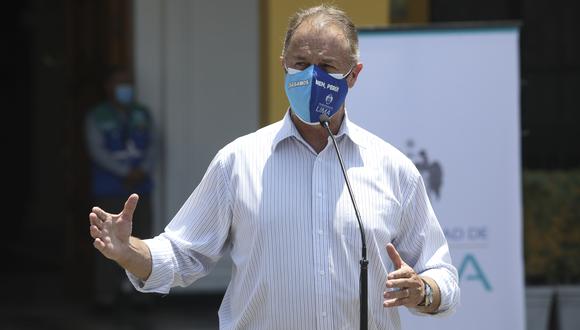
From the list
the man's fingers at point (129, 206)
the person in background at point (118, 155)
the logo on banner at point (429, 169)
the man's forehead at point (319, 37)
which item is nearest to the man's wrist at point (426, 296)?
the man's forehead at point (319, 37)

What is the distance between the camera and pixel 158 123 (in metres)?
9.23

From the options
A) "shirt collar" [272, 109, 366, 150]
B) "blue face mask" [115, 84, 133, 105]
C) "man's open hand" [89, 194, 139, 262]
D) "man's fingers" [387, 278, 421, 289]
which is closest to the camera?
"man's fingers" [387, 278, 421, 289]

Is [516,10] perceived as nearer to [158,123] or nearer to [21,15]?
[158,123]

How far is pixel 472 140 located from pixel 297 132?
257 cm

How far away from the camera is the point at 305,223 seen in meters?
3.29

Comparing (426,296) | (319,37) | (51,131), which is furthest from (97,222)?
(51,131)

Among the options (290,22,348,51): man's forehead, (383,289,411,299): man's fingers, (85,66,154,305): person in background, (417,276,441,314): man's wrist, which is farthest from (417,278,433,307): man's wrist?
(85,66,154,305): person in background

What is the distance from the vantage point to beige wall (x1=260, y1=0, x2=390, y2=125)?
741cm

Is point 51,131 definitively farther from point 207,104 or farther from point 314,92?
point 314,92

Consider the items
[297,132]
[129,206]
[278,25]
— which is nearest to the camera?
[129,206]

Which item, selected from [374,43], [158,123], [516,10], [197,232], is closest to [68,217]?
[158,123]

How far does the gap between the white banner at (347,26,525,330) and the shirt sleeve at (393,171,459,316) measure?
231 centimetres

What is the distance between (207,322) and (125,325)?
25.3 inches

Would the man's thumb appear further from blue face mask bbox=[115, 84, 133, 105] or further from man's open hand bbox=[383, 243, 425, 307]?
blue face mask bbox=[115, 84, 133, 105]
